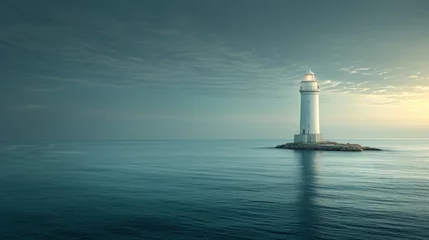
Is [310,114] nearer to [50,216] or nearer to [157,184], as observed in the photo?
[157,184]

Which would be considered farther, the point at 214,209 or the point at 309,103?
the point at 309,103

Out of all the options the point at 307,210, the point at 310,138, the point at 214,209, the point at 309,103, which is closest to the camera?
the point at 307,210

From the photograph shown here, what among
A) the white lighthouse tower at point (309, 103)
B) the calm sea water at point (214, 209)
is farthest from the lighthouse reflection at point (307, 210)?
the white lighthouse tower at point (309, 103)

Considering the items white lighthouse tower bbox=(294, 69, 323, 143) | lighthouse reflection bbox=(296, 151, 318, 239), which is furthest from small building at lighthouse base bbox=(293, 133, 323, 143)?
lighthouse reflection bbox=(296, 151, 318, 239)

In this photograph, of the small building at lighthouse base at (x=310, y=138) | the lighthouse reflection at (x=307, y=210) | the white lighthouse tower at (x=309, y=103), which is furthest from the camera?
the small building at lighthouse base at (x=310, y=138)

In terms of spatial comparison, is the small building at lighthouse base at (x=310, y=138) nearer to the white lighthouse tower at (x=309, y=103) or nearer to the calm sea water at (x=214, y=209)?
the white lighthouse tower at (x=309, y=103)

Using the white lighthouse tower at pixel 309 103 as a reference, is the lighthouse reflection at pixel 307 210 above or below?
below

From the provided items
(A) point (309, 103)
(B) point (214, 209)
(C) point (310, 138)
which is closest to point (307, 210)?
(B) point (214, 209)

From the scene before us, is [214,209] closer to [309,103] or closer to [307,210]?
[307,210]

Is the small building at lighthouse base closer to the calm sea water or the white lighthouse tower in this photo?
the white lighthouse tower

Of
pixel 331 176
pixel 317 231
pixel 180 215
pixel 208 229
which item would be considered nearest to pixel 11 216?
pixel 180 215

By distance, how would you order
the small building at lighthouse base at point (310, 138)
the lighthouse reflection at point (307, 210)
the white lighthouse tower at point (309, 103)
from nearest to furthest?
the lighthouse reflection at point (307, 210), the white lighthouse tower at point (309, 103), the small building at lighthouse base at point (310, 138)
